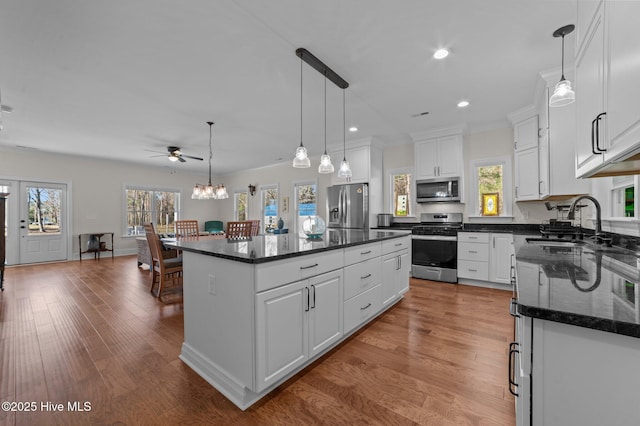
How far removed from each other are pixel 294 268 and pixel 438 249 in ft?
11.2

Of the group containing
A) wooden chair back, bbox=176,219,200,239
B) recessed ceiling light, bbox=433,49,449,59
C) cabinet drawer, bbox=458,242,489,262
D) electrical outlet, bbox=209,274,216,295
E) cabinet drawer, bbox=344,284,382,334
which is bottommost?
cabinet drawer, bbox=344,284,382,334

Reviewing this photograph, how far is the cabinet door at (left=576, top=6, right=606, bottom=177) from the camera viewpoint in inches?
48.1

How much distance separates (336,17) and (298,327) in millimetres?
2312

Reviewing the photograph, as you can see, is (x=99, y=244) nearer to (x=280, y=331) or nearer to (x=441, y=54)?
(x=280, y=331)

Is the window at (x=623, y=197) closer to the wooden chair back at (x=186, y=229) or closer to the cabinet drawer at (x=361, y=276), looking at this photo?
the cabinet drawer at (x=361, y=276)

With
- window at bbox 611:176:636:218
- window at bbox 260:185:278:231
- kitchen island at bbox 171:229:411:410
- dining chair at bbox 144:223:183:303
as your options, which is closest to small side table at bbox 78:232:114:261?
window at bbox 260:185:278:231

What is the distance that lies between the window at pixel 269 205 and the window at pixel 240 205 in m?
0.83

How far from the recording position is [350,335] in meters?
2.48

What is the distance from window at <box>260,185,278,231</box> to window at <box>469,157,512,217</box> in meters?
5.20

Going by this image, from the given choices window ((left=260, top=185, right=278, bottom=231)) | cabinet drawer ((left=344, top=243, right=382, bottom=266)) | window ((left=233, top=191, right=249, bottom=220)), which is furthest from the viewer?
→ window ((left=233, top=191, right=249, bottom=220))

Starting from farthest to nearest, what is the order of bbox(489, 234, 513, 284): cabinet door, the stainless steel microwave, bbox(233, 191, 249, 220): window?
bbox(233, 191, 249, 220): window → the stainless steel microwave → bbox(489, 234, 513, 284): cabinet door

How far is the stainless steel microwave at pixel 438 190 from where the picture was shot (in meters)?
4.56

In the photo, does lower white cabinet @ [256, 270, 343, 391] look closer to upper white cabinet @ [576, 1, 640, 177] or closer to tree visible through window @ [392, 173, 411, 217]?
upper white cabinet @ [576, 1, 640, 177]

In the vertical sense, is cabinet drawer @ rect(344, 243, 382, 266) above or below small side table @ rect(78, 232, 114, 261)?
above
